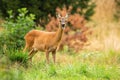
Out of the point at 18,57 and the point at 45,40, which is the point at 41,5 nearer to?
the point at 45,40

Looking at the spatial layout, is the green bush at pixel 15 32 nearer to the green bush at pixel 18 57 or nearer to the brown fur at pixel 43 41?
the brown fur at pixel 43 41

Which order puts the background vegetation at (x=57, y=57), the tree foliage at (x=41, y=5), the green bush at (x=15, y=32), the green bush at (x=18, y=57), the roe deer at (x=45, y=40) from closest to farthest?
1. the background vegetation at (x=57, y=57)
2. the green bush at (x=18, y=57)
3. the roe deer at (x=45, y=40)
4. the green bush at (x=15, y=32)
5. the tree foliage at (x=41, y=5)

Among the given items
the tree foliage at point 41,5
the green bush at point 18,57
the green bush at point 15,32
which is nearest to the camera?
the green bush at point 18,57

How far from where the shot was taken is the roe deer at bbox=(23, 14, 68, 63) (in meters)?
12.5

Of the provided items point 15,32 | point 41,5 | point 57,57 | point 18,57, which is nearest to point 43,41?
point 18,57

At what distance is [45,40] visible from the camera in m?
12.8

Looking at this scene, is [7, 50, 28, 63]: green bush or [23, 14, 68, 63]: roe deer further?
[23, 14, 68, 63]: roe deer

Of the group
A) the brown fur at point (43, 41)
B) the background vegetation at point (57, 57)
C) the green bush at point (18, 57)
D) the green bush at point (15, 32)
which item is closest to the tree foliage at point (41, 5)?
the background vegetation at point (57, 57)

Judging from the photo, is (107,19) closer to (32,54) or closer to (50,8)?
(50,8)

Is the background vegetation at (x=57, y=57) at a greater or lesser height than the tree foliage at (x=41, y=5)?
lesser

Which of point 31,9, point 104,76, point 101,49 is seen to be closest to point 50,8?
point 31,9

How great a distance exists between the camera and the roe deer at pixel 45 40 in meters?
12.5

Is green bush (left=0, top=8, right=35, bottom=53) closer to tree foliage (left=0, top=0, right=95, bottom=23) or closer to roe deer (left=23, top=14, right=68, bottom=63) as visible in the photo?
roe deer (left=23, top=14, right=68, bottom=63)

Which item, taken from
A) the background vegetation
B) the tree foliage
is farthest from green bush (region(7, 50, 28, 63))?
the tree foliage
